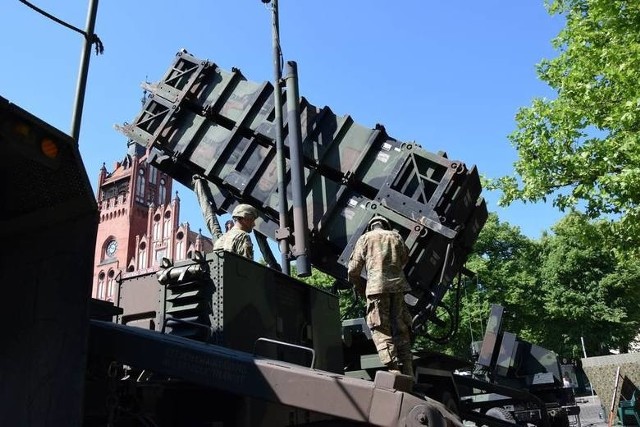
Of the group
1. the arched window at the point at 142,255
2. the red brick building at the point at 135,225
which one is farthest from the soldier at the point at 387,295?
the arched window at the point at 142,255

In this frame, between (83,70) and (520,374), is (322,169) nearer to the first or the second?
(83,70)

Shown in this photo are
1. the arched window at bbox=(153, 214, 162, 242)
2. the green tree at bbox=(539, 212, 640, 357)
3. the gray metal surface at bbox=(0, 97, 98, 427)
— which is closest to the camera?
the gray metal surface at bbox=(0, 97, 98, 427)

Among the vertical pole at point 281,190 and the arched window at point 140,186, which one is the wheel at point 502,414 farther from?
the arched window at point 140,186

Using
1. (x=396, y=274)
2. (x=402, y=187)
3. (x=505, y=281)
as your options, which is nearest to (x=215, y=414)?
(x=396, y=274)

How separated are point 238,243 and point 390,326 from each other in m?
1.60

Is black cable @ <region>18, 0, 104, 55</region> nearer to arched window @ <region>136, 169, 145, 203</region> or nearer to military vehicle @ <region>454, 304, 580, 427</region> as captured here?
military vehicle @ <region>454, 304, 580, 427</region>

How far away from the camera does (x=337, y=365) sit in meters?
5.57

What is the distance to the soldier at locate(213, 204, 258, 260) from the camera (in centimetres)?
540

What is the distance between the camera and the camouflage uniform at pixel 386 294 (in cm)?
489

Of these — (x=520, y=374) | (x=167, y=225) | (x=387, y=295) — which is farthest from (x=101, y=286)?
(x=387, y=295)

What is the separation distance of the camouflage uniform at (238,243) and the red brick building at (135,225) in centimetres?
5186

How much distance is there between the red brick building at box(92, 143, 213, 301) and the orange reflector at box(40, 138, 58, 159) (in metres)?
54.5

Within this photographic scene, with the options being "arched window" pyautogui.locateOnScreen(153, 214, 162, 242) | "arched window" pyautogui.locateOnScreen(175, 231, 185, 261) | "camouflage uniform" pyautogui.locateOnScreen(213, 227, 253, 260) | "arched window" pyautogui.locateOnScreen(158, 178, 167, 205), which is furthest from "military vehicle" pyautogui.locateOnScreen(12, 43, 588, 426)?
"arched window" pyautogui.locateOnScreen(158, 178, 167, 205)

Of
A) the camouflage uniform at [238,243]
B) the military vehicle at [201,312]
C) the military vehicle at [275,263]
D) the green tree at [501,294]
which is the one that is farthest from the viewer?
the green tree at [501,294]
